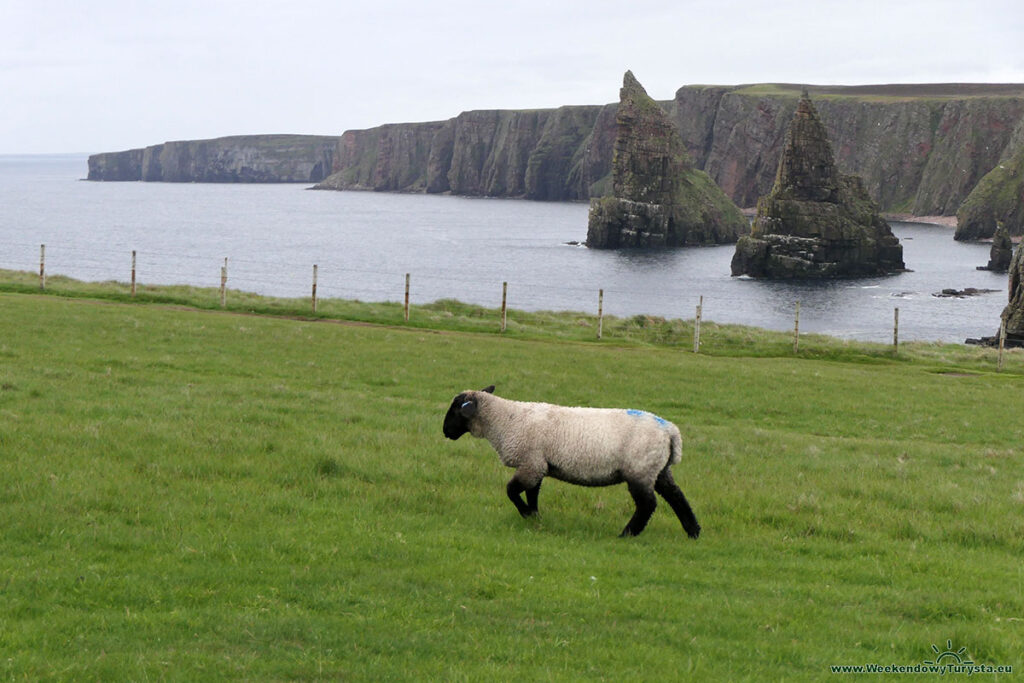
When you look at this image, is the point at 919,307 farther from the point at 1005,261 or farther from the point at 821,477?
the point at 821,477

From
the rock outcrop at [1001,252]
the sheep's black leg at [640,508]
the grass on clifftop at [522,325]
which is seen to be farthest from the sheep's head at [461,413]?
the rock outcrop at [1001,252]

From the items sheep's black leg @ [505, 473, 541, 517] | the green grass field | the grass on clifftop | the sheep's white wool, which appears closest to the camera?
the green grass field

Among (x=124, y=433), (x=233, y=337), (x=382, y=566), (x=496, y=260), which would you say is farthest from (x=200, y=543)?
(x=496, y=260)

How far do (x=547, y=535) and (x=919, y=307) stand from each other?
11058cm

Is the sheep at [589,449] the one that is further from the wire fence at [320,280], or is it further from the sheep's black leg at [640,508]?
the wire fence at [320,280]

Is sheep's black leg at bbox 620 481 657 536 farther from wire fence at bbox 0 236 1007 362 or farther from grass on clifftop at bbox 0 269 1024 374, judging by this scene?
wire fence at bbox 0 236 1007 362

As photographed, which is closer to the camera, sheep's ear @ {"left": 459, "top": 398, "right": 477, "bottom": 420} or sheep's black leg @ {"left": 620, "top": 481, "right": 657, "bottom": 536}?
sheep's black leg @ {"left": 620, "top": 481, "right": 657, "bottom": 536}

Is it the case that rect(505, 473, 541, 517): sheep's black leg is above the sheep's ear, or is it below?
below

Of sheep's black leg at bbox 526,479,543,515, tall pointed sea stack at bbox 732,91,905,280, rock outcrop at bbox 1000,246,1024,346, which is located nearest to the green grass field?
sheep's black leg at bbox 526,479,543,515

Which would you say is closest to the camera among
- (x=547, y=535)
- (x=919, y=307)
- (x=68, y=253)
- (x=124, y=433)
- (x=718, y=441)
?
(x=547, y=535)

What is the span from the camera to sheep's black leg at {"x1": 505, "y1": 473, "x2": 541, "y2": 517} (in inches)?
514

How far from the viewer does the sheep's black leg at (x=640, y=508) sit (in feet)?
41.0

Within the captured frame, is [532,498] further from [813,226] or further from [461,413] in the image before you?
[813,226]

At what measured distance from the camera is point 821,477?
17.5m
